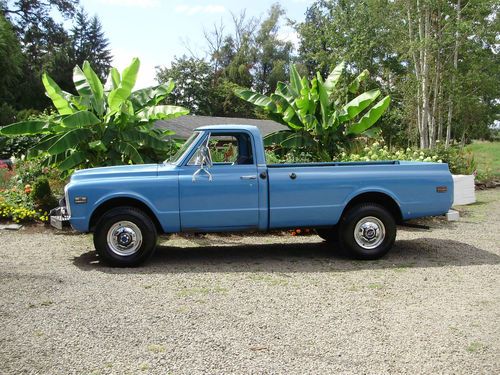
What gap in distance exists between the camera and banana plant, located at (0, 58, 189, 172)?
10039mm

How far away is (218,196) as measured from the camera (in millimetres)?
6988

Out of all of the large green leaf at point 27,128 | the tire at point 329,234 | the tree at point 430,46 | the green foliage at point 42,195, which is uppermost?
the tree at point 430,46

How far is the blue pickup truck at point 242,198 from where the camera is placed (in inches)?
271

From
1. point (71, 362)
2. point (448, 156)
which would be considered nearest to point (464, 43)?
point (448, 156)

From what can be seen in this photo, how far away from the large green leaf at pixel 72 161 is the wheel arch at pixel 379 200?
556 cm

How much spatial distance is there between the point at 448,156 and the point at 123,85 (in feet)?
31.7

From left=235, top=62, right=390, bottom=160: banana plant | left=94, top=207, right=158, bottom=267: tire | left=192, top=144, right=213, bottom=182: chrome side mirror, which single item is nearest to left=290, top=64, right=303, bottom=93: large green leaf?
left=235, top=62, right=390, bottom=160: banana plant

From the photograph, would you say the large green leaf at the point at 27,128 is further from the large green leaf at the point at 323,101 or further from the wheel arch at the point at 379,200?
the wheel arch at the point at 379,200

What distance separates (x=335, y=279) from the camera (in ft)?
20.8

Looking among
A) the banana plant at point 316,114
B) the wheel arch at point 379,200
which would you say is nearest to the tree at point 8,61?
the banana plant at point 316,114

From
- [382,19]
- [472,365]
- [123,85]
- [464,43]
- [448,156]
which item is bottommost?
[472,365]

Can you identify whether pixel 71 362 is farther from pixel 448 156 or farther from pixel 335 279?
pixel 448 156

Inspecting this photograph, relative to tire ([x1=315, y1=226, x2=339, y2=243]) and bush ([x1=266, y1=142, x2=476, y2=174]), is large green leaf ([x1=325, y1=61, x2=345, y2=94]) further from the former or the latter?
tire ([x1=315, y1=226, x2=339, y2=243])

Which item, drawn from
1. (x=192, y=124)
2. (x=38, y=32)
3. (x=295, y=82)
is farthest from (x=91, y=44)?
(x=295, y=82)
